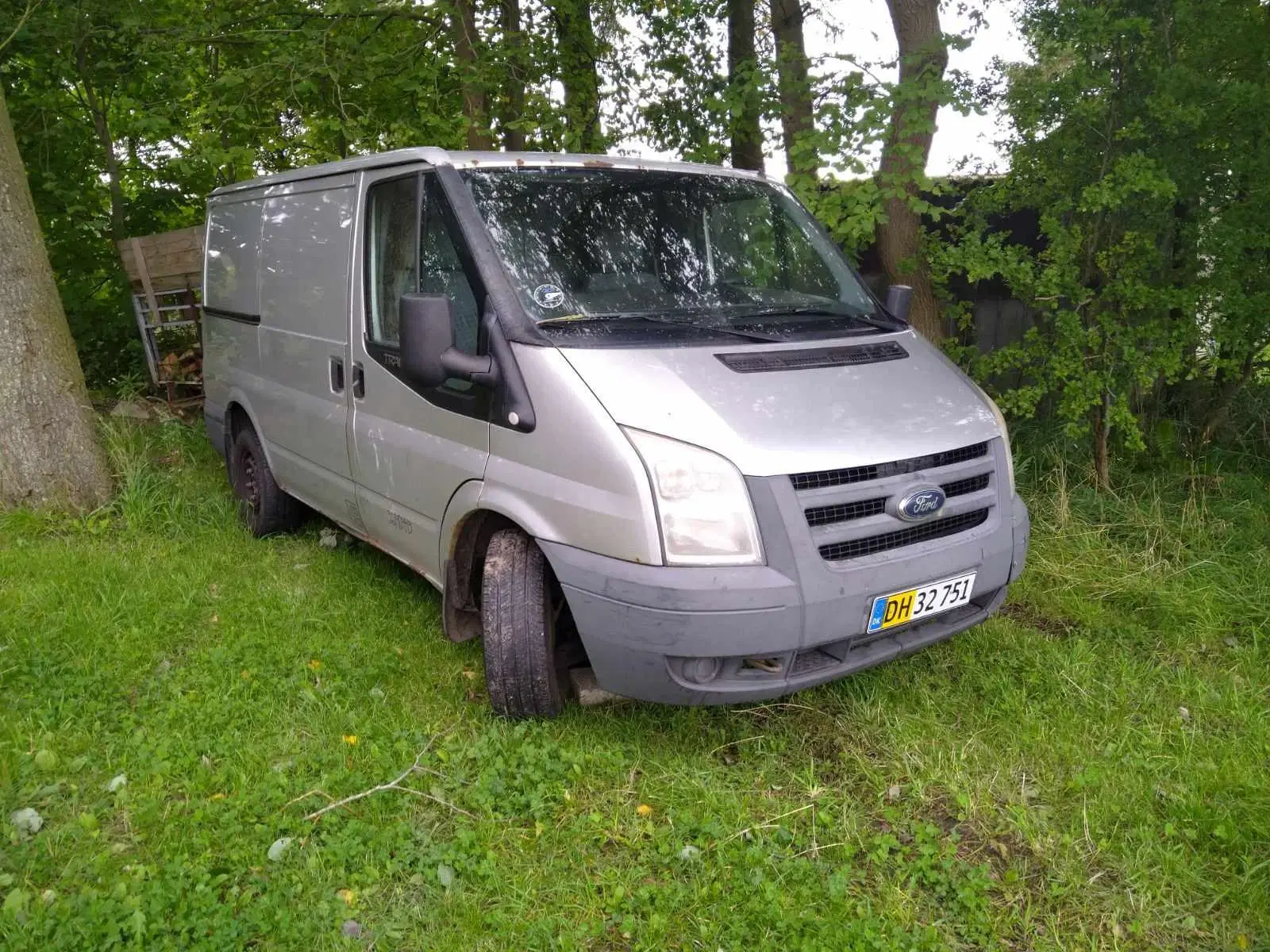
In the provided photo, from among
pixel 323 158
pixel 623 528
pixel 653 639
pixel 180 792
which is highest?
pixel 323 158

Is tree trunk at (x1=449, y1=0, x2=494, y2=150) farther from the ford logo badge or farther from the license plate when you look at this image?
the license plate

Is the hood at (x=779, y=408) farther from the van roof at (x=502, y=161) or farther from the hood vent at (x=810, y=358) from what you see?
the van roof at (x=502, y=161)

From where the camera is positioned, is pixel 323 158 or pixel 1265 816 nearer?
pixel 1265 816

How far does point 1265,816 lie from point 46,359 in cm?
609

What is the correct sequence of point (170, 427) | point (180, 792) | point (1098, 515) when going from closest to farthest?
point (180, 792) → point (1098, 515) → point (170, 427)

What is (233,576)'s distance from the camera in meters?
4.77

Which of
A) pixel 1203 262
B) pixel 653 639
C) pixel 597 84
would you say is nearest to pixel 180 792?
pixel 653 639

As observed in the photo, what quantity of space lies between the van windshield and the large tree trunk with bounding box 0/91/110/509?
333cm

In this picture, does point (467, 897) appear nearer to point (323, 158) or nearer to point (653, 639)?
point (653, 639)

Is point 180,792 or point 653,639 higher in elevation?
point 653,639

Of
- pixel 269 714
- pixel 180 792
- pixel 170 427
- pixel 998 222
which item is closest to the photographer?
pixel 180 792

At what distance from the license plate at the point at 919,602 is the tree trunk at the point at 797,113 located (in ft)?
9.65

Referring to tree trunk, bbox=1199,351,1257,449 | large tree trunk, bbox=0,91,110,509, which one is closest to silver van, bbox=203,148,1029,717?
large tree trunk, bbox=0,91,110,509

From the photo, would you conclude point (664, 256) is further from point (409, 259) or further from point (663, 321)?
point (409, 259)
